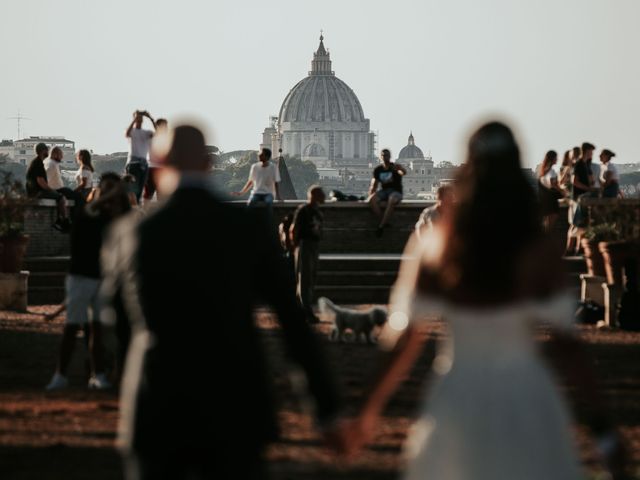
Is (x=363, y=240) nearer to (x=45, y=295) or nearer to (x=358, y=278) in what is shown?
(x=358, y=278)

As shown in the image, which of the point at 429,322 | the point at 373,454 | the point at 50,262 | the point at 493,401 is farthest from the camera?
the point at 50,262

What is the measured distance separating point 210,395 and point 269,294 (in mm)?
297

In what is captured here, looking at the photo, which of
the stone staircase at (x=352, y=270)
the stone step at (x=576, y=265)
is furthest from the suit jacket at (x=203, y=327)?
the stone step at (x=576, y=265)

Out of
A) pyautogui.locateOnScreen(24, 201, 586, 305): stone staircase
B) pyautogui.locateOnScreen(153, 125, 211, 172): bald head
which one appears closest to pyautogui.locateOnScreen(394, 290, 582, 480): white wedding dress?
pyautogui.locateOnScreen(153, 125, 211, 172): bald head

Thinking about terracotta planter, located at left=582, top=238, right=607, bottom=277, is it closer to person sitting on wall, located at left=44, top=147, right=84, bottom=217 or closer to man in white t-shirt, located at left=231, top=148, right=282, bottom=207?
man in white t-shirt, located at left=231, top=148, right=282, bottom=207

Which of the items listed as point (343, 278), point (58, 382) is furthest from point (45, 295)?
point (58, 382)

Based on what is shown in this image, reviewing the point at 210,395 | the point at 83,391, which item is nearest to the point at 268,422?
the point at 210,395

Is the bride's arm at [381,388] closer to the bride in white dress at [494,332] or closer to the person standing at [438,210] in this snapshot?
the bride in white dress at [494,332]

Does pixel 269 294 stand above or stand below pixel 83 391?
above

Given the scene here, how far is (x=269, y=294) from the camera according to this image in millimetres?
3895

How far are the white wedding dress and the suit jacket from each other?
1.00ft

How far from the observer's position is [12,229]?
16594mm

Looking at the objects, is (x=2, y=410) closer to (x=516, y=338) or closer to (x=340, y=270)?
(x=516, y=338)

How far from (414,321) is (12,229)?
13086mm
